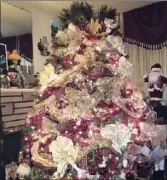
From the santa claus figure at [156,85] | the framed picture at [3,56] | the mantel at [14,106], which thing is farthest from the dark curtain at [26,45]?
the santa claus figure at [156,85]

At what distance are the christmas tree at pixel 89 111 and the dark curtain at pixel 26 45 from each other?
0.71m

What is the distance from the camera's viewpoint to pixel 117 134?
63.6 inches

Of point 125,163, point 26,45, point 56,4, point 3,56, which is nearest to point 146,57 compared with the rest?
point 56,4

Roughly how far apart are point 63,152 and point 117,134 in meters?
0.31

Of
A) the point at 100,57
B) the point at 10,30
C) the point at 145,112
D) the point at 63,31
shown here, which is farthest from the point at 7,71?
the point at 145,112

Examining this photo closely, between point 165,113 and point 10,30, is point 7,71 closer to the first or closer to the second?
point 10,30

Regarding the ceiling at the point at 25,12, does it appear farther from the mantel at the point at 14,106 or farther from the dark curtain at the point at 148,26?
the mantel at the point at 14,106

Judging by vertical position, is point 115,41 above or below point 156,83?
above

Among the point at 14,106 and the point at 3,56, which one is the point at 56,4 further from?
the point at 14,106

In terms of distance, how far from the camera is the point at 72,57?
5.65 ft

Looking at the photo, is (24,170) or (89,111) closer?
(89,111)

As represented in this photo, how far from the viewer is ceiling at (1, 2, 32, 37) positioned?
7.32 ft

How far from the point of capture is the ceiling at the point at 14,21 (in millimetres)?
Result: 2232

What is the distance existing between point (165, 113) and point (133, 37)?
876 mm
